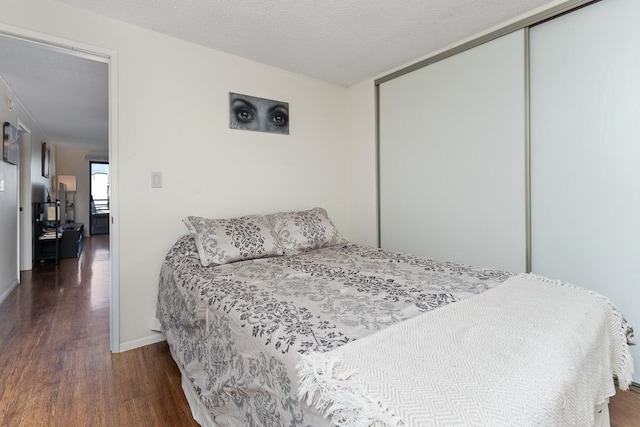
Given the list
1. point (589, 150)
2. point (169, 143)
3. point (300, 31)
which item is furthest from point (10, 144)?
point (589, 150)

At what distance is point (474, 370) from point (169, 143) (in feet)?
7.84

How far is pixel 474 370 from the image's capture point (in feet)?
2.51

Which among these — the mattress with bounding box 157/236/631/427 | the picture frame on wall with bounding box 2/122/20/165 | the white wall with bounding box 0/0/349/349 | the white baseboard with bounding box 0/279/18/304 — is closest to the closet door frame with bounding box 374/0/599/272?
the mattress with bounding box 157/236/631/427

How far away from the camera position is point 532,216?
2.13 meters

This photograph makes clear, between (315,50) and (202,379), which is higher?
(315,50)

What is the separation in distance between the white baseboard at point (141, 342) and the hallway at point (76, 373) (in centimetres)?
4

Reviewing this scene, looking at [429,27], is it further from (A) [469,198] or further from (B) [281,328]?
(B) [281,328]

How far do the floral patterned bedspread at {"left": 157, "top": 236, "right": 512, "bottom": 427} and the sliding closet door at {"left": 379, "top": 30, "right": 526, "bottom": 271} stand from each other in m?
0.68

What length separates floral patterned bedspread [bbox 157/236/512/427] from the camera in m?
0.98

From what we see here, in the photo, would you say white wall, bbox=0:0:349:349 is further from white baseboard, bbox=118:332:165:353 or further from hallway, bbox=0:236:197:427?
hallway, bbox=0:236:197:427

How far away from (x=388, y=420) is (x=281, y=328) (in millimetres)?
513

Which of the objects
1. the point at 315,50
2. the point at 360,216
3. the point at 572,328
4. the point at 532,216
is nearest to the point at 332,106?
the point at 315,50

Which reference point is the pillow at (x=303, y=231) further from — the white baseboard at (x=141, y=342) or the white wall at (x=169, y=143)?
the white baseboard at (x=141, y=342)

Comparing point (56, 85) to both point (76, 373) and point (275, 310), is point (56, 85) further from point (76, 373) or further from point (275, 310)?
point (275, 310)
